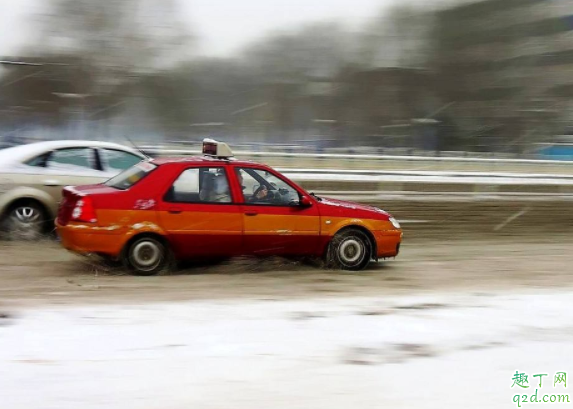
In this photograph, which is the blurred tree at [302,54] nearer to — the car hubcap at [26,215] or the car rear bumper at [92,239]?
the car hubcap at [26,215]

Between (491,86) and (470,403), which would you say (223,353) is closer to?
(470,403)

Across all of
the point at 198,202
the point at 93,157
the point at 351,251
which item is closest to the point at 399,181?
the point at 351,251

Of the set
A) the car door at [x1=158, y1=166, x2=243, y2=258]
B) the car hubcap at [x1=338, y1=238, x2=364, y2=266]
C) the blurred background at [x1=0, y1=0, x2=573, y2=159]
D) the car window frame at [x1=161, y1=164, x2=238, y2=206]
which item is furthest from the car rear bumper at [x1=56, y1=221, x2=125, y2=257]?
the blurred background at [x1=0, y1=0, x2=573, y2=159]

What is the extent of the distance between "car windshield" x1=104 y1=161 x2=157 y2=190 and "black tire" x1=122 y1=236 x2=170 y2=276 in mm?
658

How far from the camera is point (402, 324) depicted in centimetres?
550

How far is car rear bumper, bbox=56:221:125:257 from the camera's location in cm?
760

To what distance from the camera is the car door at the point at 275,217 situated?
8.16m

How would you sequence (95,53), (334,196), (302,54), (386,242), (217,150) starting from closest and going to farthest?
1. (217,150)
2. (386,242)
3. (334,196)
4. (302,54)
5. (95,53)

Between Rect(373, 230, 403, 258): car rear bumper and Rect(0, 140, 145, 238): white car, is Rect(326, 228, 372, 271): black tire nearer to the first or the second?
Rect(373, 230, 403, 258): car rear bumper

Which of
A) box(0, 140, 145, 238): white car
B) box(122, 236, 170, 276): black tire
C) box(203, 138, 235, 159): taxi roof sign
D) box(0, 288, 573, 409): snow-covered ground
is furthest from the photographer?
box(0, 140, 145, 238): white car

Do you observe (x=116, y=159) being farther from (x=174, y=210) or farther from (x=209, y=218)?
(x=209, y=218)

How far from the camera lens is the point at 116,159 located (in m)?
10.1

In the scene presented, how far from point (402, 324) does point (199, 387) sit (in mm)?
2054

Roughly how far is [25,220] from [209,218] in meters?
3.10
